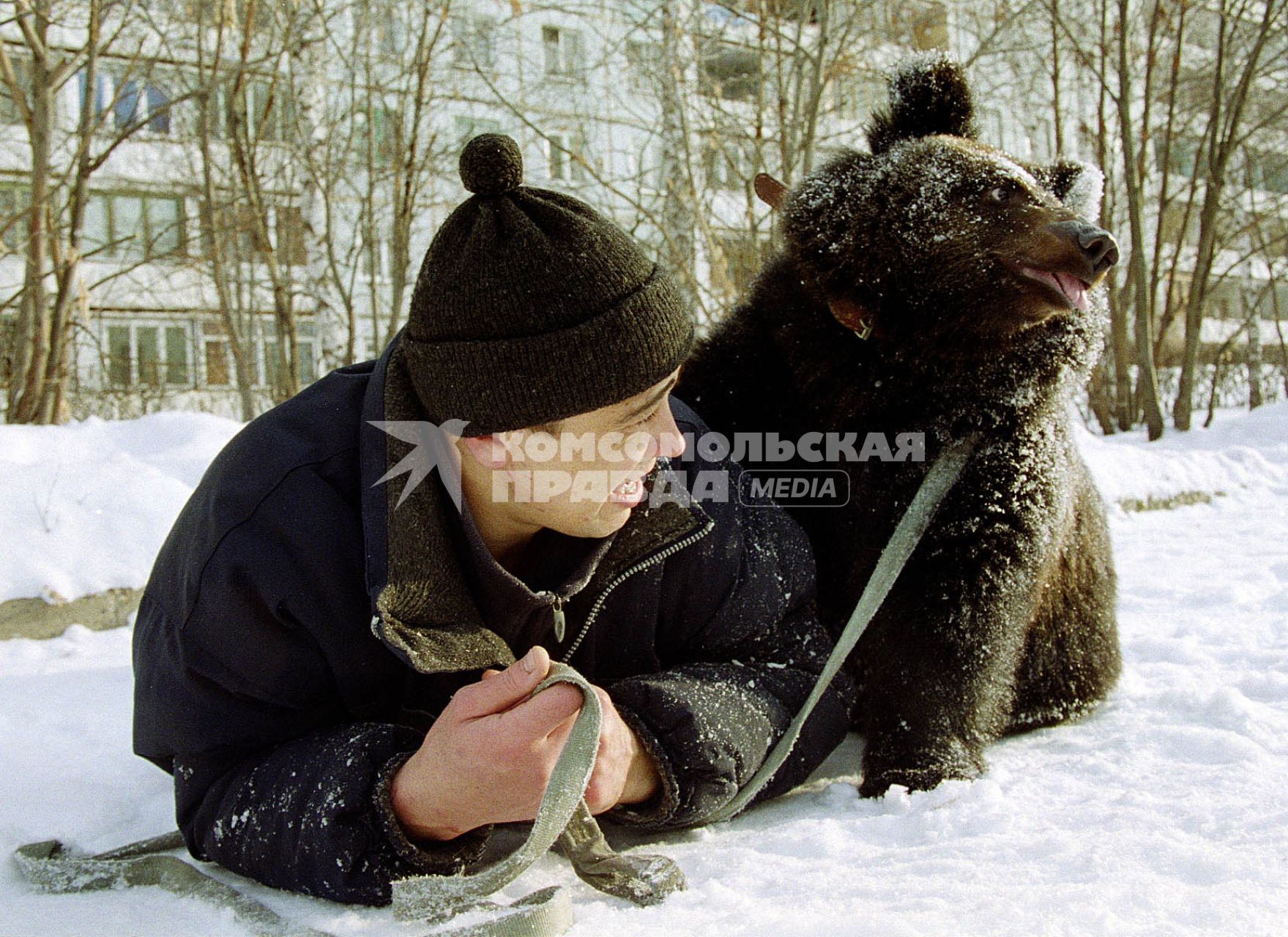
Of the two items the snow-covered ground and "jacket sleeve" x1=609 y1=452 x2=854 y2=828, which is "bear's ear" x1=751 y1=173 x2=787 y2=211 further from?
the snow-covered ground

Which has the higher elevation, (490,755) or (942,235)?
(942,235)

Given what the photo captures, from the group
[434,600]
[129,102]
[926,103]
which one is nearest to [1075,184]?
[926,103]

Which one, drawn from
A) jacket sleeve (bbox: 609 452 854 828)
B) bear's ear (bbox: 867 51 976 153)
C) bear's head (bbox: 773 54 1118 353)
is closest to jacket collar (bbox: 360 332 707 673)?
jacket sleeve (bbox: 609 452 854 828)

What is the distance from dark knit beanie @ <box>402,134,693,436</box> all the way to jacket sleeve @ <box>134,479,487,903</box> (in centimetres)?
30

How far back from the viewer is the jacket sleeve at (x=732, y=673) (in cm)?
139

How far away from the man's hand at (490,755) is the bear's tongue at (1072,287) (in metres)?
1.10

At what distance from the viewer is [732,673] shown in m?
1.56

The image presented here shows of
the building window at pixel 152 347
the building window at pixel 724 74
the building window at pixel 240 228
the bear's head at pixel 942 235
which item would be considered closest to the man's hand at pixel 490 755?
the bear's head at pixel 942 235

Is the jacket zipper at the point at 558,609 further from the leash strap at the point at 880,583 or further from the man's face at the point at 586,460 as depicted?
the leash strap at the point at 880,583

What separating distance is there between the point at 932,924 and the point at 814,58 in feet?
18.1

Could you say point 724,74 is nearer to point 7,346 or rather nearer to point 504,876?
point 7,346

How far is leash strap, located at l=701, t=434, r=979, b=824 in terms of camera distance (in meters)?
1.50

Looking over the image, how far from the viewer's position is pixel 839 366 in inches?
75.4

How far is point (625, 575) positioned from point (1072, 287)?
94 cm
